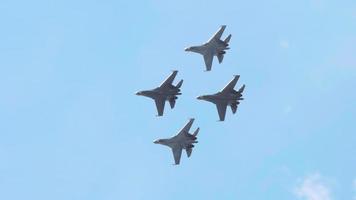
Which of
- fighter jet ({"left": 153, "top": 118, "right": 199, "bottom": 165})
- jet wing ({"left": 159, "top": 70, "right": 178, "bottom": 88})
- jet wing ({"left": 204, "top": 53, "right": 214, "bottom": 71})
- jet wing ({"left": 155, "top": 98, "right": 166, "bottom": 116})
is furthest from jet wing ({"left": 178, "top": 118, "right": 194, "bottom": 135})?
jet wing ({"left": 204, "top": 53, "right": 214, "bottom": 71})

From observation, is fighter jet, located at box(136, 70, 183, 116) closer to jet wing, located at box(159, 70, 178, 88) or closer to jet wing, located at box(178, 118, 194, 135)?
jet wing, located at box(159, 70, 178, 88)

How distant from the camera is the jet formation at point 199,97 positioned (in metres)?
182

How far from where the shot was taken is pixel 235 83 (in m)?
184

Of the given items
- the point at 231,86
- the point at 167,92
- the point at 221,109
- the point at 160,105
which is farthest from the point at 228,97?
the point at 160,105

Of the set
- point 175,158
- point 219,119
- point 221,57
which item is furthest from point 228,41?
point 175,158

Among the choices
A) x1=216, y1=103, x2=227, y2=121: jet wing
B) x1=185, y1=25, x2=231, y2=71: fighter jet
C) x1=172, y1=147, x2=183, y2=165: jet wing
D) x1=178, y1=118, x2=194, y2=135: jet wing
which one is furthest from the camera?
x1=185, y1=25, x2=231, y2=71: fighter jet

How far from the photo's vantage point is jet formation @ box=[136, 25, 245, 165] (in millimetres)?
181875

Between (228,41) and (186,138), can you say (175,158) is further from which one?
(228,41)

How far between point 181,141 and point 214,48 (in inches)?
923

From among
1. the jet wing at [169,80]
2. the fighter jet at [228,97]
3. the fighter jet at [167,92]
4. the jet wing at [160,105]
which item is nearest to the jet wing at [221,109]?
the fighter jet at [228,97]

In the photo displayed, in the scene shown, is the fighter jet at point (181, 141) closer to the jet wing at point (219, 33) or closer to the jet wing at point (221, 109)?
the jet wing at point (221, 109)

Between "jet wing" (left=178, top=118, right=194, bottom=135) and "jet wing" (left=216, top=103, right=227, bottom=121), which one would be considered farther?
"jet wing" (left=216, top=103, right=227, bottom=121)

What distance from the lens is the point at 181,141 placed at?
18438cm

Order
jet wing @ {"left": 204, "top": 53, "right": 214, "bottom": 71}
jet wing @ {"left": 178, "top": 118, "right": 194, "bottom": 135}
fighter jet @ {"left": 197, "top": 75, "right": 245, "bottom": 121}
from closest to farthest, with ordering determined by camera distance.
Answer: fighter jet @ {"left": 197, "top": 75, "right": 245, "bottom": 121} → jet wing @ {"left": 178, "top": 118, "right": 194, "bottom": 135} → jet wing @ {"left": 204, "top": 53, "right": 214, "bottom": 71}
